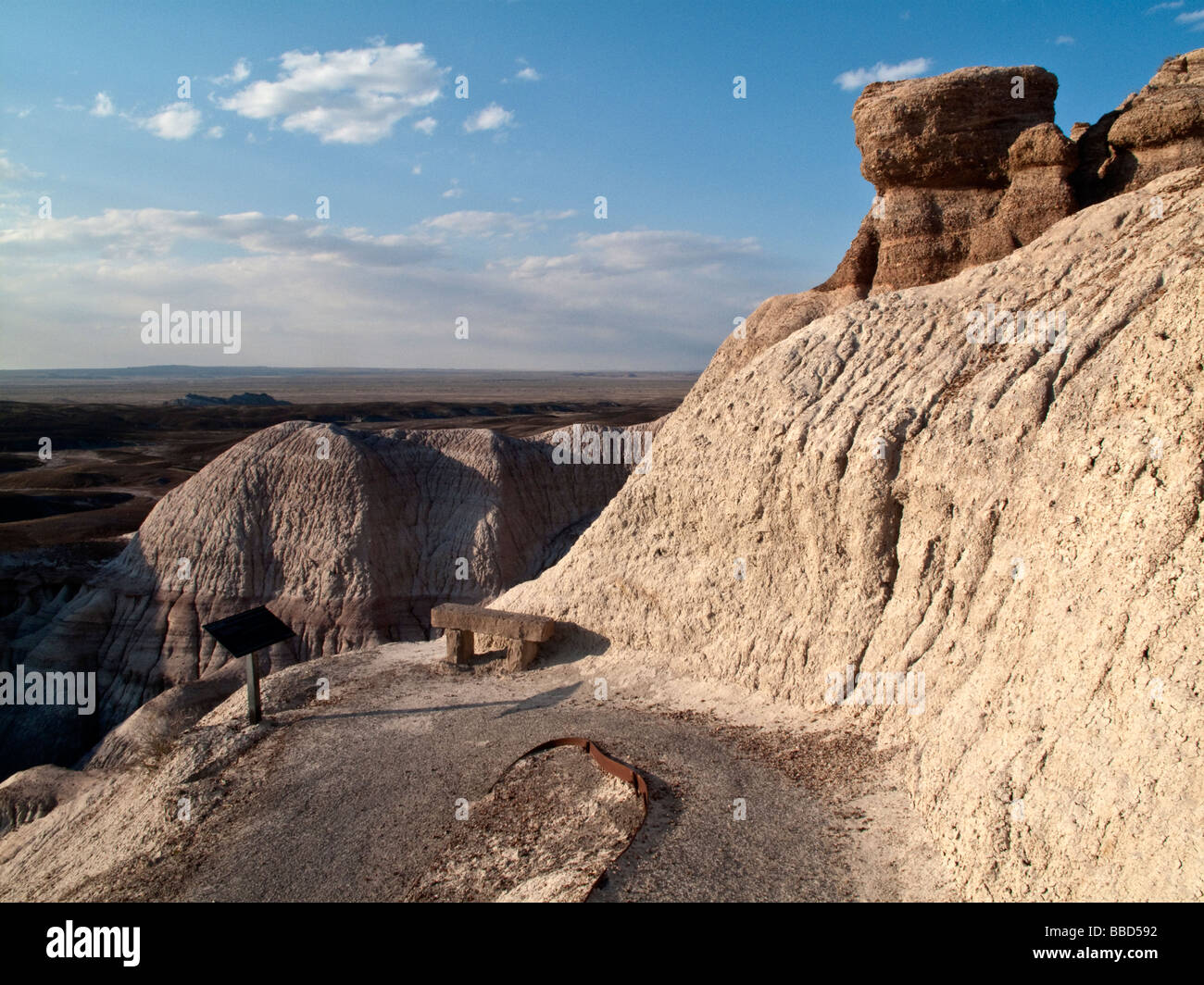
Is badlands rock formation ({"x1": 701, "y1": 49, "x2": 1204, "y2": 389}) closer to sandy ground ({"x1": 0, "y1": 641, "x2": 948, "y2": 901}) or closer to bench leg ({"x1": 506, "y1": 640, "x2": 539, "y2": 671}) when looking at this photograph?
bench leg ({"x1": 506, "y1": 640, "x2": 539, "y2": 671})

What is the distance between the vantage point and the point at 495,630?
11.2 meters

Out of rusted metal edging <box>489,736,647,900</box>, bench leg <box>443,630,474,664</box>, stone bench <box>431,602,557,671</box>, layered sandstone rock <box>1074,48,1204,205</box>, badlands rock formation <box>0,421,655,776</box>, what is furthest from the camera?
badlands rock formation <box>0,421,655,776</box>

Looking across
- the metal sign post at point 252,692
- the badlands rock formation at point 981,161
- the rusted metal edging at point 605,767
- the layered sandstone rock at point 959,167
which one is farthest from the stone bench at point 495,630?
the layered sandstone rock at point 959,167

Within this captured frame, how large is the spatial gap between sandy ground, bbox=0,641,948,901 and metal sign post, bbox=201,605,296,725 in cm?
32

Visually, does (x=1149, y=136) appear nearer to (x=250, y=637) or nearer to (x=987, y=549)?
(x=987, y=549)

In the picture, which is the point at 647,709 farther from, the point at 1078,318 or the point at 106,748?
the point at 106,748

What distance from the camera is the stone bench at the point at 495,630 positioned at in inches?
430

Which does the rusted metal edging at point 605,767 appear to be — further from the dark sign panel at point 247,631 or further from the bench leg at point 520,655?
the dark sign panel at point 247,631

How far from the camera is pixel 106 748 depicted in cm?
1606

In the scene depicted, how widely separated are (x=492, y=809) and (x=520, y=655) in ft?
12.7

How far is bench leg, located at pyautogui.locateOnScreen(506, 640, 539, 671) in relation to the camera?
10961 mm

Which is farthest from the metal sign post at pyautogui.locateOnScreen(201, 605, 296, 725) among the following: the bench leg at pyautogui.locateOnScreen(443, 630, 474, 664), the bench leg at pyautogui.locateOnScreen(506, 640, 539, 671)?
the bench leg at pyautogui.locateOnScreen(506, 640, 539, 671)
